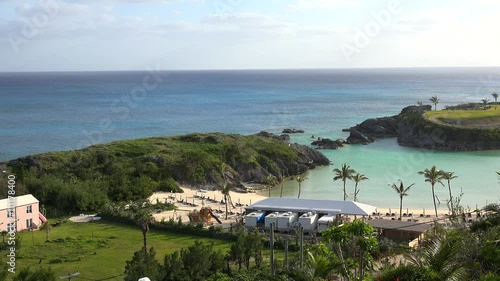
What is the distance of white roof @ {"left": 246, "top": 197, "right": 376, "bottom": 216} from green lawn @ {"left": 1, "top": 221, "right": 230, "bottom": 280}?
572 centimetres

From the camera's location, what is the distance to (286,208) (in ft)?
120

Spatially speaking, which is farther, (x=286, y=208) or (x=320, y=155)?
(x=320, y=155)

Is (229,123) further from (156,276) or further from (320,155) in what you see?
(156,276)

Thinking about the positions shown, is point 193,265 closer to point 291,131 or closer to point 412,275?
point 412,275

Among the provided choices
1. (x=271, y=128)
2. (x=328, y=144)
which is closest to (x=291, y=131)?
(x=271, y=128)

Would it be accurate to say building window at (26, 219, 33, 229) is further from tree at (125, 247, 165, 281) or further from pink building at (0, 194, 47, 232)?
tree at (125, 247, 165, 281)

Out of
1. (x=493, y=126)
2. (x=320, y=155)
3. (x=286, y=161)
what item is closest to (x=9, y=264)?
(x=286, y=161)

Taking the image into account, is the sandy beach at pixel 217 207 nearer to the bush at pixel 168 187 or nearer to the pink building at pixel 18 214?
the bush at pixel 168 187

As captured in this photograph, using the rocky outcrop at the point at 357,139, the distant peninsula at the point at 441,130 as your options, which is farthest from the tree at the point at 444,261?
the rocky outcrop at the point at 357,139

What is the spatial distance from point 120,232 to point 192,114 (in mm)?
99853

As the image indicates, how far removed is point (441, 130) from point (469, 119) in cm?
638

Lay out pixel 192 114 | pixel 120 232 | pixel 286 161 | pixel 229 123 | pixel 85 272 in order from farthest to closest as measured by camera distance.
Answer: pixel 192 114 < pixel 229 123 < pixel 286 161 < pixel 120 232 < pixel 85 272

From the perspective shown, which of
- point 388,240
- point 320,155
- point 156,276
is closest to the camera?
point 156,276

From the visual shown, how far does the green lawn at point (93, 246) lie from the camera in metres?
27.0
